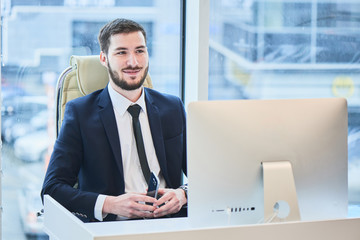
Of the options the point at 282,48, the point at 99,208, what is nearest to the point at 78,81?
the point at 99,208

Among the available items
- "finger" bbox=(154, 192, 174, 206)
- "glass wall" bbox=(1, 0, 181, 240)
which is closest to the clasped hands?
"finger" bbox=(154, 192, 174, 206)

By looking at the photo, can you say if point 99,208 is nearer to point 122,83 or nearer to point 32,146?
point 122,83

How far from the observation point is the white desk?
50.9 inches

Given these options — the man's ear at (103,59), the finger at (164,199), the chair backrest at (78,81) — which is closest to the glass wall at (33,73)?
the chair backrest at (78,81)

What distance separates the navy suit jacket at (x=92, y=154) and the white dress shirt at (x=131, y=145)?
0.03m

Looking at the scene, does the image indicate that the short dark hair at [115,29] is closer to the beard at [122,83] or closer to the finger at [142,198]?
the beard at [122,83]

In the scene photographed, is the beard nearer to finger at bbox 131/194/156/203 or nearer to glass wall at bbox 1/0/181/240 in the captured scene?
finger at bbox 131/194/156/203

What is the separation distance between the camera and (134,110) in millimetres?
2203

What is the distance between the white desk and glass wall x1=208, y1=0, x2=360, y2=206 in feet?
6.39

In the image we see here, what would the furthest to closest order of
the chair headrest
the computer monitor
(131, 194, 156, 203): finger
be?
the chair headrest
(131, 194, 156, 203): finger
the computer monitor

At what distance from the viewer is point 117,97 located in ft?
7.14

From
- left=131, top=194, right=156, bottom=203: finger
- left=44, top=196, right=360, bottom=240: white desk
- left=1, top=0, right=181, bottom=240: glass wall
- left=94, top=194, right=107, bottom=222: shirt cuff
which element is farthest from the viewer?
left=1, top=0, right=181, bottom=240: glass wall

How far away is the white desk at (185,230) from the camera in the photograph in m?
1.29

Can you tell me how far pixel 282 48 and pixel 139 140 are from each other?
5.41ft
